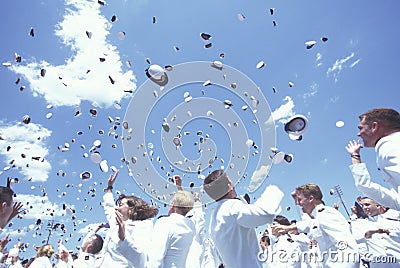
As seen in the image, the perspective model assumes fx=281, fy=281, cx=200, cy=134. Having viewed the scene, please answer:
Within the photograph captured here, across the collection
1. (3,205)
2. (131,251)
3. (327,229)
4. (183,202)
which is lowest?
(131,251)

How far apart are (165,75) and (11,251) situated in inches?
375

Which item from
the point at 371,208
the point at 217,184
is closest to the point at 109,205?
the point at 217,184

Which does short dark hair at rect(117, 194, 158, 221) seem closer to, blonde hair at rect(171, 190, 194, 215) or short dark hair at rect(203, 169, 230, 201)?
blonde hair at rect(171, 190, 194, 215)

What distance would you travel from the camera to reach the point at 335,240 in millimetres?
4703

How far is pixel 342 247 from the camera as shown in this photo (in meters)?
4.61

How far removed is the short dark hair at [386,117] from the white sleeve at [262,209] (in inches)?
73.3

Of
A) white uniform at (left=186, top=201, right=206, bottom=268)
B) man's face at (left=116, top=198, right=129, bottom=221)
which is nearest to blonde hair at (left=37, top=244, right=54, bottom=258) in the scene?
white uniform at (left=186, top=201, right=206, bottom=268)

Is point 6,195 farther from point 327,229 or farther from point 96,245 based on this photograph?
point 327,229

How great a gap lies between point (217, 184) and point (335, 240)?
7.86ft

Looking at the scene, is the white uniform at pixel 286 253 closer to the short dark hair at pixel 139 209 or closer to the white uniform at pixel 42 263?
the short dark hair at pixel 139 209

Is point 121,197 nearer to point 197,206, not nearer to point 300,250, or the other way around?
point 197,206

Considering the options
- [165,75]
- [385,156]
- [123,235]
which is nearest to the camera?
[385,156]

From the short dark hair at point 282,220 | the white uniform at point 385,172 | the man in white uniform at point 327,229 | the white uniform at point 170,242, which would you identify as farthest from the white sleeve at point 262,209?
the short dark hair at point 282,220

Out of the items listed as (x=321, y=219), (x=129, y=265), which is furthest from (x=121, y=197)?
(x=321, y=219)
